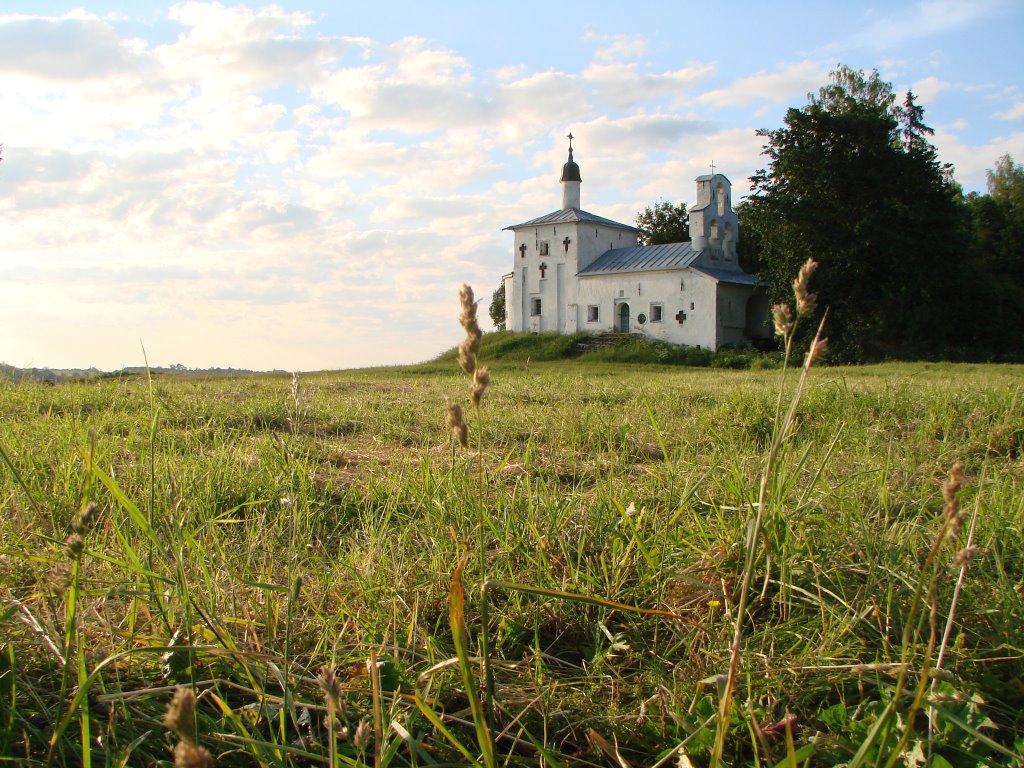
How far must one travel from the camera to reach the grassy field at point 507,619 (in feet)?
5.47

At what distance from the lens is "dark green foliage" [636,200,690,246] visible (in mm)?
55281

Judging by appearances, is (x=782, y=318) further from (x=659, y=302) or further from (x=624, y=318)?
(x=624, y=318)

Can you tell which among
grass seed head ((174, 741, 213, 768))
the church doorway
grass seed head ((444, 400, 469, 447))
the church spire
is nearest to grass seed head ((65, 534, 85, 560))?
grass seed head ((444, 400, 469, 447))

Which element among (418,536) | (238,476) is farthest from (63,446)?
(418,536)

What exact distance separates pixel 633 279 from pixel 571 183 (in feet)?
28.4

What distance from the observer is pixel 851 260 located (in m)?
32.3

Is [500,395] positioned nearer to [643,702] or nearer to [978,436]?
[978,436]

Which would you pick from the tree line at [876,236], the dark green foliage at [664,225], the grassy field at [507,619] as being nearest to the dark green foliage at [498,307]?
the dark green foliage at [664,225]

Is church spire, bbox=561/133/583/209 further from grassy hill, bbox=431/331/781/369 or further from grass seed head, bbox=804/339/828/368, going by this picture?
grass seed head, bbox=804/339/828/368

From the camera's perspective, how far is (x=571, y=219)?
46.2m

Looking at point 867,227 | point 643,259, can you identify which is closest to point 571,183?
point 643,259

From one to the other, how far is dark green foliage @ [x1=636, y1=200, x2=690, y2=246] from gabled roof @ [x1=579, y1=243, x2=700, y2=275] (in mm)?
8368

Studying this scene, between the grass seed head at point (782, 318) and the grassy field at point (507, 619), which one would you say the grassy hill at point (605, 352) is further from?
the grass seed head at point (782, 318)

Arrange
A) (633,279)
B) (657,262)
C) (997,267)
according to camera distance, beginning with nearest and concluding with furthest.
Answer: (997,267) < (657,262) < (633,279)
